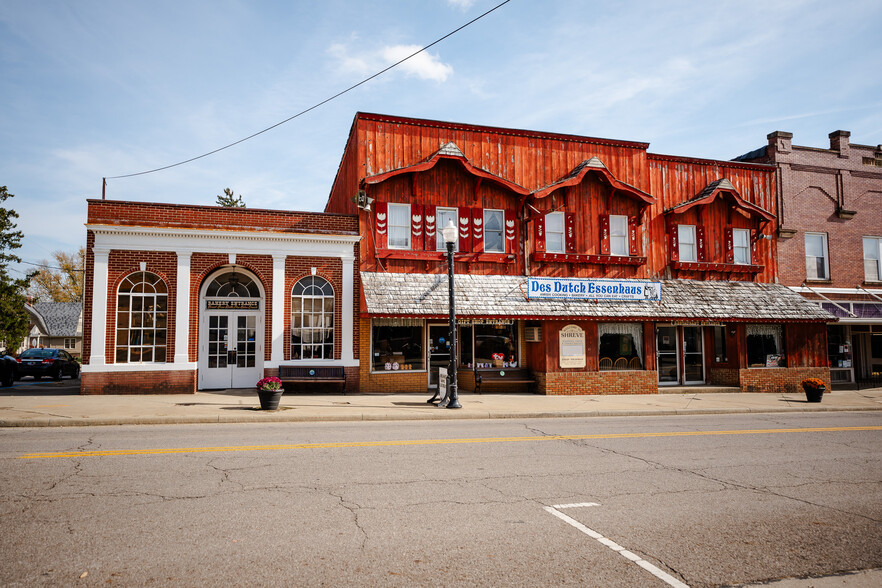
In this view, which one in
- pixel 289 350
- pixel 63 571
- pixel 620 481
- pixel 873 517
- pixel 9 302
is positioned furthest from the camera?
pixel 9 302

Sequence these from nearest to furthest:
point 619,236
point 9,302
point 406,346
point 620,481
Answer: point 620,481 → point 406,346 → point 619,236 → point 9,302

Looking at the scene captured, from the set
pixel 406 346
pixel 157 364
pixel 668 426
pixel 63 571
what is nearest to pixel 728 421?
pixel 668 426

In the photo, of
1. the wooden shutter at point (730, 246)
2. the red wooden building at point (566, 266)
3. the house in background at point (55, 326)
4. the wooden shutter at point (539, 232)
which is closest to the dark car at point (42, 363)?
the red wooden building at point (566, 266)

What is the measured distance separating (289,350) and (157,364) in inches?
142

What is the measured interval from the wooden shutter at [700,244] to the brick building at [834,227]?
362 centimetres

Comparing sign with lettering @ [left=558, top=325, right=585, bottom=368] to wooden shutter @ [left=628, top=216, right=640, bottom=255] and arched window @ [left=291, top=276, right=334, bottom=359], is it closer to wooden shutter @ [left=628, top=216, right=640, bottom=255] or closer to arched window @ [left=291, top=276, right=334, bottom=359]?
wooden shutter @ [left=628, top=216, right=640, bottom=255]

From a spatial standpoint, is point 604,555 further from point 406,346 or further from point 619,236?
point 619,236

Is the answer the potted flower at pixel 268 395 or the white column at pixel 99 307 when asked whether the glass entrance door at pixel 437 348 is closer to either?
the potted flower at pixel 268 395

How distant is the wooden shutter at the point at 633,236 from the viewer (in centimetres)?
1975

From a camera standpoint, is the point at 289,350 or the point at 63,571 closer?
the point at 63,571

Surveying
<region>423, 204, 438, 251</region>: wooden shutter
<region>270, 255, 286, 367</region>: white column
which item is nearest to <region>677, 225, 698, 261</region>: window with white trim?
<region>423, 204, 438, 251</region>: wooden shutter

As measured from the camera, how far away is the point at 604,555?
4.63 meters

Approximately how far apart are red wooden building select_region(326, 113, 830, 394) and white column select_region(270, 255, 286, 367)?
2.31 meters

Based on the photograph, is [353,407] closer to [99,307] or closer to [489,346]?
[489,346]
